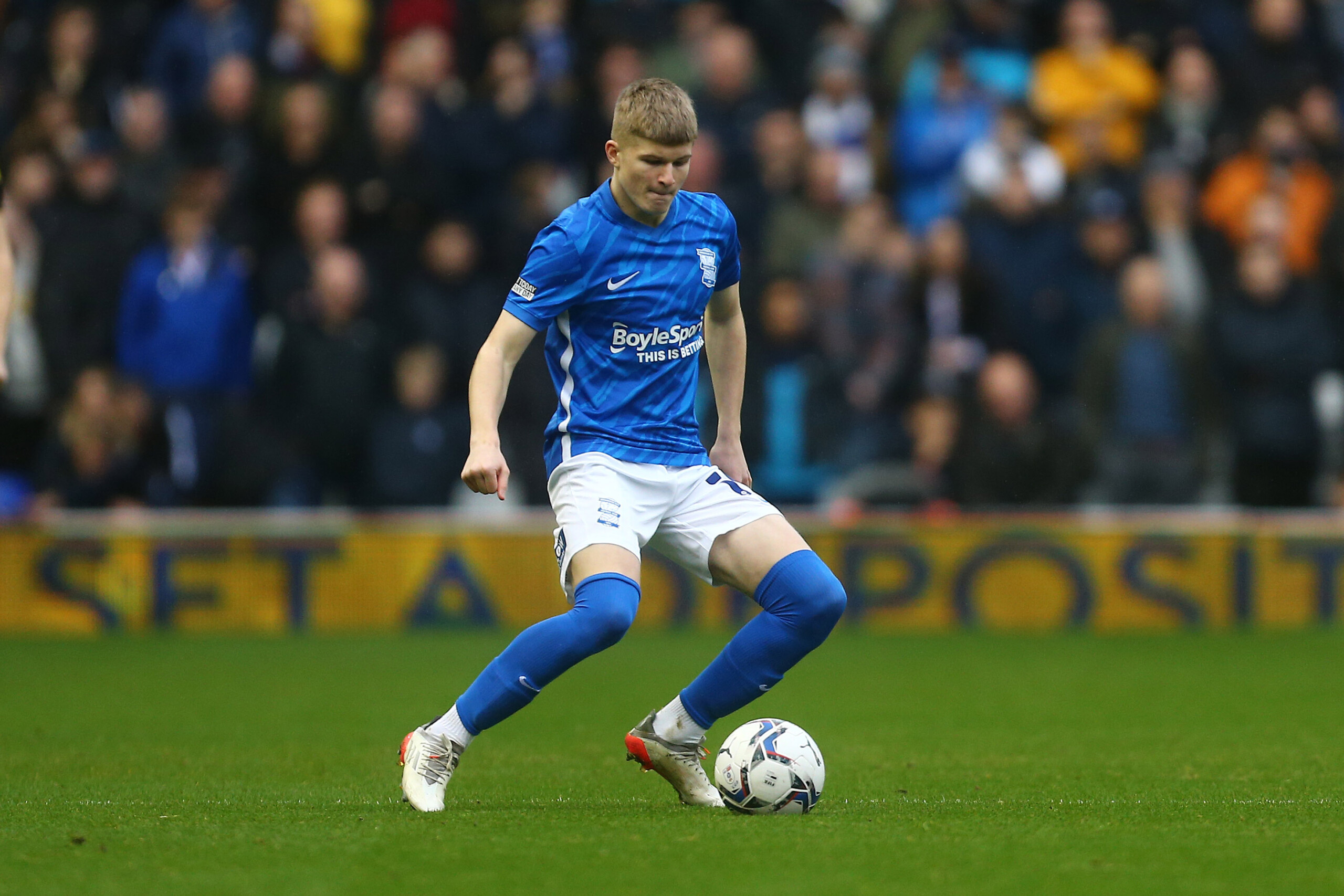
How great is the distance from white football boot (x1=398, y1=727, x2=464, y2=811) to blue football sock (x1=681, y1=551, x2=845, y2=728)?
2.40 feet

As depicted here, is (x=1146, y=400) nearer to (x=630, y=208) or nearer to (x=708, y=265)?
(x=708, y=265)

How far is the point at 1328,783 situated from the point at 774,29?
9.85 metres

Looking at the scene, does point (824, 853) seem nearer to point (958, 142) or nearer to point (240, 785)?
point (240, 785)

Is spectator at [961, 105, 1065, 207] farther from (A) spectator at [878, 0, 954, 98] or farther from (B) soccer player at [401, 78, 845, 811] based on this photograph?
(B) soccer player at [401, 78, 845, 811]

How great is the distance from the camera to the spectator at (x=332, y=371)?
11.9 meters

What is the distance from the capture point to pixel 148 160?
12.9 metres

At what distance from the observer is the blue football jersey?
17.6ft

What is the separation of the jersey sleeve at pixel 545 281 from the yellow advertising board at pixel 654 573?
6.64m

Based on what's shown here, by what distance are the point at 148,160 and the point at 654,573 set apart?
4.68m

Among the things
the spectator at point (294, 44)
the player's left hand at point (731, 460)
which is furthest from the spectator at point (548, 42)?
the player's left hand at point (731, 460)

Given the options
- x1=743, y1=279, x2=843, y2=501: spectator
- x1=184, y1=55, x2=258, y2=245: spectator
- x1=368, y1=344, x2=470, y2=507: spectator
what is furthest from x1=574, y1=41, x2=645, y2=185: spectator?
x1=184, y1=55, x2=258, y2=245: spectator

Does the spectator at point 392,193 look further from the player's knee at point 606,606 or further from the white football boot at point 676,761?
the player's knee at point 606,606

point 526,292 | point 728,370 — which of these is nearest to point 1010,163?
point 728,370

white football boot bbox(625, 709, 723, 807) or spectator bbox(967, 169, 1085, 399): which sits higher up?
spectator bbox(967, 169, 1085, 399)
